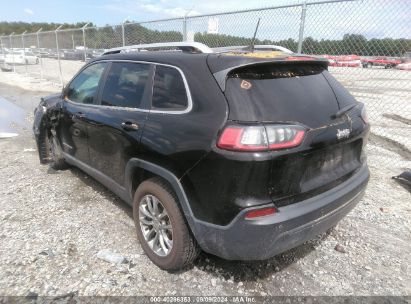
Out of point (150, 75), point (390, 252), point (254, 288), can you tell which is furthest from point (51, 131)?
point (390, 252)

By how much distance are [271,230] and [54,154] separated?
13.1ft

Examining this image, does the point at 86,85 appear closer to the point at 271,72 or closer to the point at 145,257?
the point at 145,257

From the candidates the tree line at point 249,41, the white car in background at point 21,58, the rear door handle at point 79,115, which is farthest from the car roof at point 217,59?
the white car in background at point 21,58

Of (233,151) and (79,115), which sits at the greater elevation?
(233,151)

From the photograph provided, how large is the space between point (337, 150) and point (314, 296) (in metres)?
1.15

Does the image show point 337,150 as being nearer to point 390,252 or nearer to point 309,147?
point 309,147

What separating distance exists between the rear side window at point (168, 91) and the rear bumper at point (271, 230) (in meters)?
0.92

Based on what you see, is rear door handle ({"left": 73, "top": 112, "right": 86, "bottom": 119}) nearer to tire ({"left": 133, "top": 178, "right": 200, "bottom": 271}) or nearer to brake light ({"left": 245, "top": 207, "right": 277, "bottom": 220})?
tire ({"left": 133, "top": 178, "right": 200, "bottom": 271})

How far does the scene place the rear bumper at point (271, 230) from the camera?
2.22 meters

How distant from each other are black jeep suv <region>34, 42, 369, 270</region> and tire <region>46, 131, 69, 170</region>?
2.04 m

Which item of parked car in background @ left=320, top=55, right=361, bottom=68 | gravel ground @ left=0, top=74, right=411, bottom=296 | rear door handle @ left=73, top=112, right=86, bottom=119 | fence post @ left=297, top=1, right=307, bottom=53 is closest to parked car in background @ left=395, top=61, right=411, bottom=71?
parked car in background @ left=320, top=55, right=361, bottom=68

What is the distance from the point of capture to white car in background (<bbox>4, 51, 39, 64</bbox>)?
20.7 metres

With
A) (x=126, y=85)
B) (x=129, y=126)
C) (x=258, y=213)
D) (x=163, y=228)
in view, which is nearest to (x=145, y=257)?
(x=163, y=228)

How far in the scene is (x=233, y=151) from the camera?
7.22 feet
